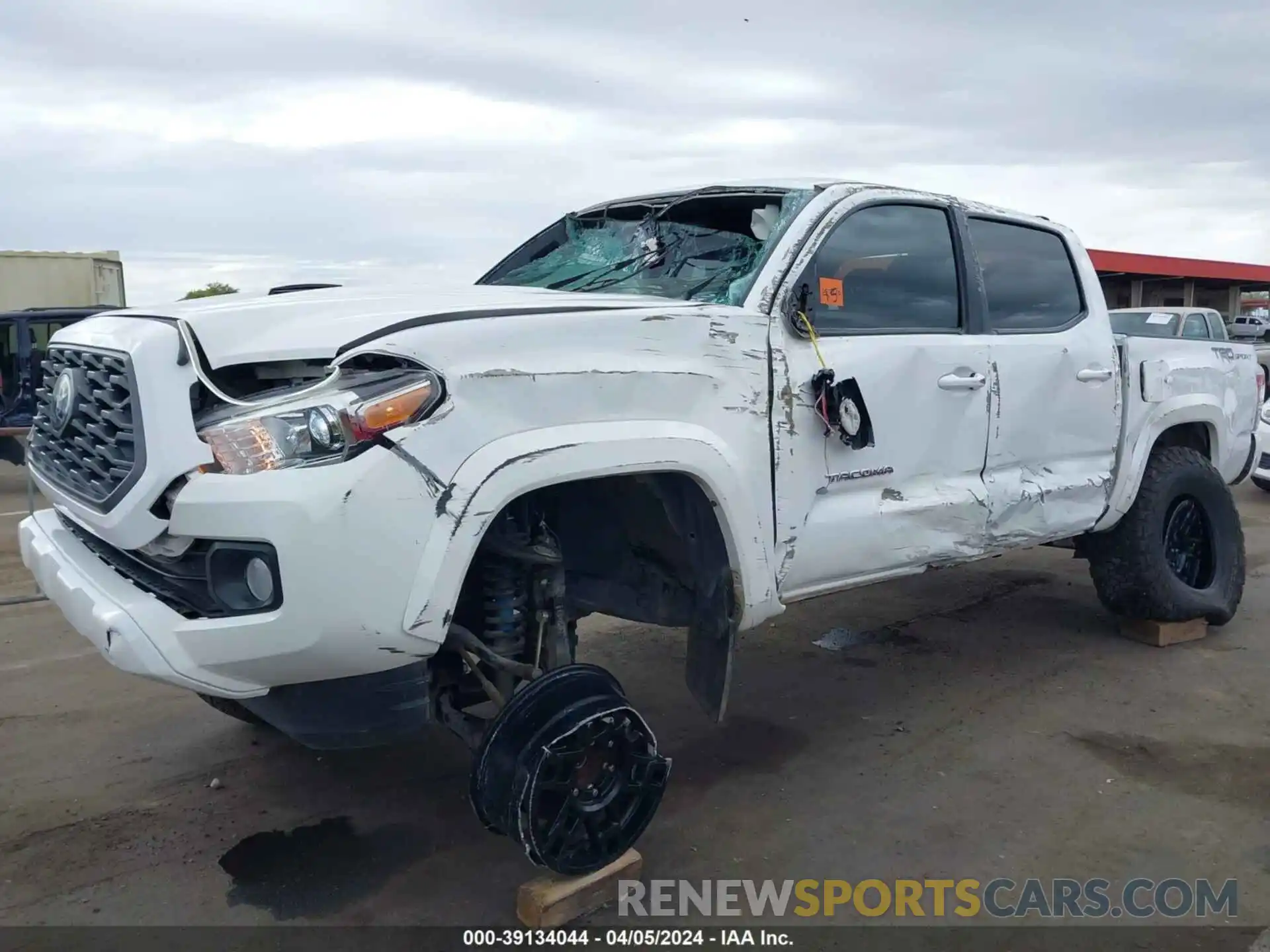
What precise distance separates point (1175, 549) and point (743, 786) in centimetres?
287

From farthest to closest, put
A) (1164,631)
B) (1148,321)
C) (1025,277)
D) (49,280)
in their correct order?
(49,280), (1148,321), (1164,631), (1025,277)

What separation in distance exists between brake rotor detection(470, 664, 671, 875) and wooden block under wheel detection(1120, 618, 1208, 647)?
3285 millimetres

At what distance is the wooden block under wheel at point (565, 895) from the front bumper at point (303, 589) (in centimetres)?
78

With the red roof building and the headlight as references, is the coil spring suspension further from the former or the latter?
the red roof building

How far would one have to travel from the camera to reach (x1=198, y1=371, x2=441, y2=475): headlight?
2.35 m

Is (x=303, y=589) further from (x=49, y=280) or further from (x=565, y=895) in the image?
(x=49, y=280)

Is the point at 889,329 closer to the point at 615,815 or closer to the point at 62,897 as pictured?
the point at 615,815

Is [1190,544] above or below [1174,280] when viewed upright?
below

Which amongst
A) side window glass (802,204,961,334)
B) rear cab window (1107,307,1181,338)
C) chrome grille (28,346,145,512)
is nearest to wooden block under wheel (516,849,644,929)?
chrome grille (28,346,145,512)

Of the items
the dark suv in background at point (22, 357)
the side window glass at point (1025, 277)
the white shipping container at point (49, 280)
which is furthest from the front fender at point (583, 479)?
the white shipping container at point (49, 280)

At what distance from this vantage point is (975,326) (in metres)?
4.11

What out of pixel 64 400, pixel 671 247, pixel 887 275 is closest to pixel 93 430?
pixel 64 400

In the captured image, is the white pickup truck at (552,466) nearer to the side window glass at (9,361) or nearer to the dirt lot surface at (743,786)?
the dirt lot surface at (743,786)

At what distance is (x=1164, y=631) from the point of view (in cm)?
516
